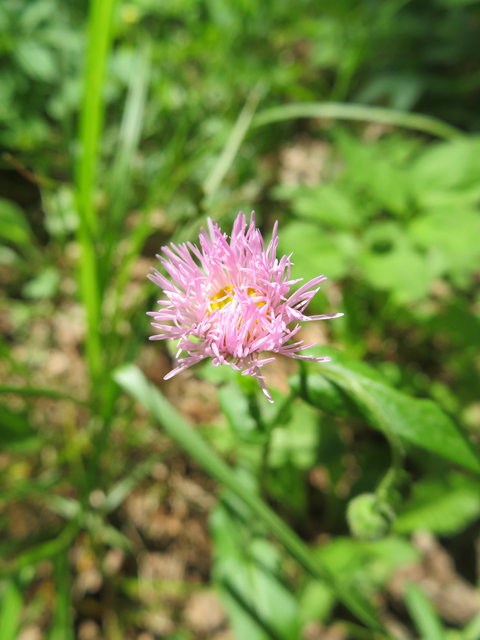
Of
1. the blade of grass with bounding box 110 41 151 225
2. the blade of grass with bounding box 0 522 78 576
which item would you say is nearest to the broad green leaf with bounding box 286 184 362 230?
the blade of grass with bounding box 110 41 151 225

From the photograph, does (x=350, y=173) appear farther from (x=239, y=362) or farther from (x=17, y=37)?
(x=17, y=37)

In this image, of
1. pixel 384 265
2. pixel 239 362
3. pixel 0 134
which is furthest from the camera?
pixel 0 134

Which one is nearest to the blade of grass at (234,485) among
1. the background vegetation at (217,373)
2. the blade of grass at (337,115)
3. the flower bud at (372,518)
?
the background vegetation at (217,373)

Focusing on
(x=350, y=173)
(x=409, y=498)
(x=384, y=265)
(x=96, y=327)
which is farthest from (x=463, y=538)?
(x=96, y=327)

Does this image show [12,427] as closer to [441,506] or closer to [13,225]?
[13,225]

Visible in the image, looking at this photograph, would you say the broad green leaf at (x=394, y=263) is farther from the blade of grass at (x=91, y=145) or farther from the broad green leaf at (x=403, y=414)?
the blade of grass at (x=91, y=145)

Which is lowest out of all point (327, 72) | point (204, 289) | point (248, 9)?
point (204, 289)

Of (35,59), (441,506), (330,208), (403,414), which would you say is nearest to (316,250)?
(330,208)
